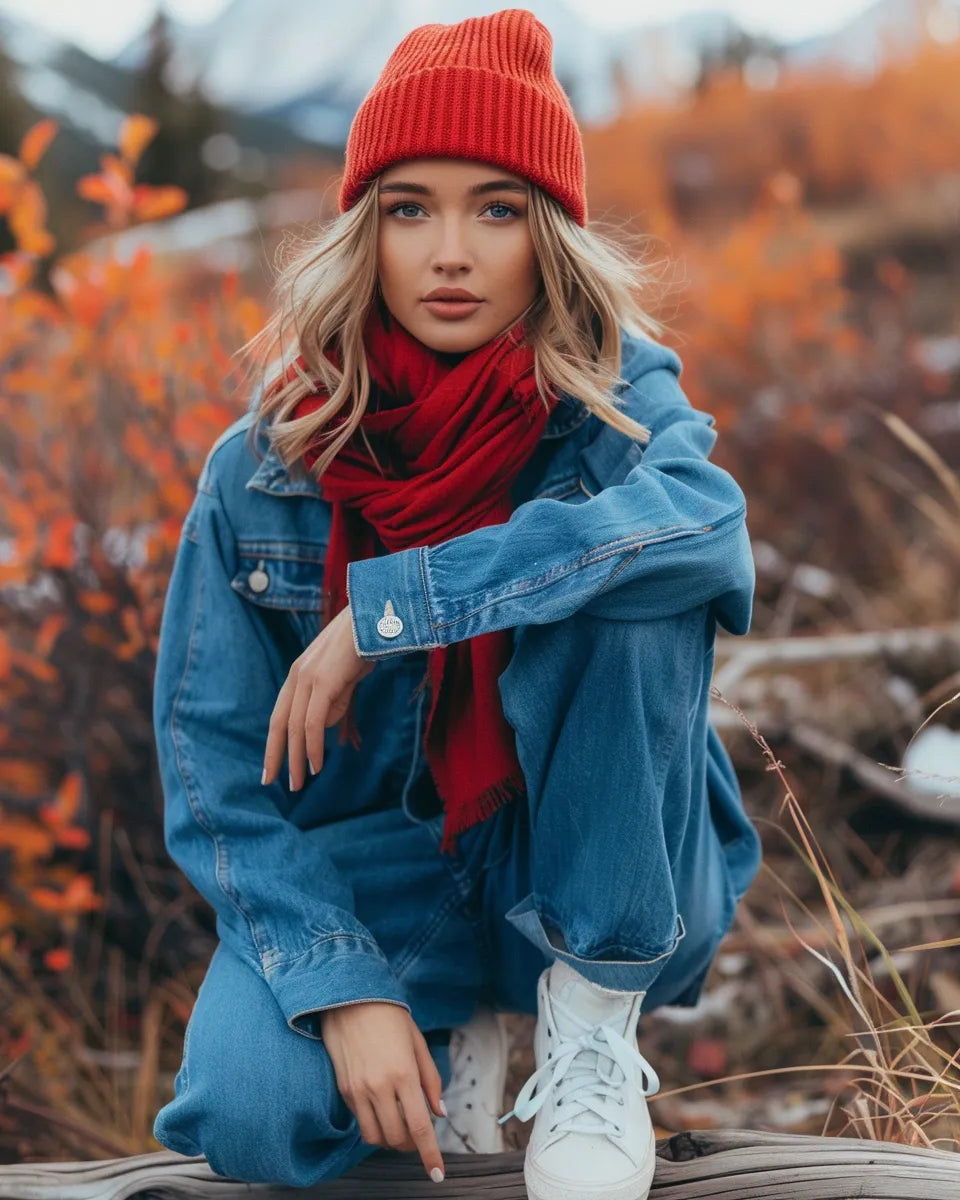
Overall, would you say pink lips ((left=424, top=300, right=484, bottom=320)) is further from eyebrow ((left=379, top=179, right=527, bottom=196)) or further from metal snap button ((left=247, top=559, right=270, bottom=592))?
metal snap button ((left=247, top=559, right=270, bottom=592))

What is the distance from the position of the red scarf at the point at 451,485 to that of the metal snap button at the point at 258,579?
0.09 metres

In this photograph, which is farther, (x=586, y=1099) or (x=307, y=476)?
(x=307, y=476)

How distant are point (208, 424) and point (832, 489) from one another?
2116 millimetres

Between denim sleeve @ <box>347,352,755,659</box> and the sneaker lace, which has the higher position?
denim sleeve @ <box>347,352,755,659</box>

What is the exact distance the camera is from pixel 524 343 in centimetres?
154

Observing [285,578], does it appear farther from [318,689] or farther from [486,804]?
[486,804]

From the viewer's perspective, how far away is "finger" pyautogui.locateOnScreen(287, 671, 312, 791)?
4.54ft

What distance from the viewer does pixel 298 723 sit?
1389 mm

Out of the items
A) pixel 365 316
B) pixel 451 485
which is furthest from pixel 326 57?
pixel 451 485

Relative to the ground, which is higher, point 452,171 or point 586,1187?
point 452,171

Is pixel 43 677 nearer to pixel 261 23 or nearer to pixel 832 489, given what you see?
pixel 832 489

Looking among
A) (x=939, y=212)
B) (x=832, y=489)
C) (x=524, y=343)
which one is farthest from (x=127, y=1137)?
(x=939, y=212)

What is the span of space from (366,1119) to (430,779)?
46cm

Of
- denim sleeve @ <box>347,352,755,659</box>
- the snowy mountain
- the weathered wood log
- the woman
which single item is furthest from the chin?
the snowy mountain
